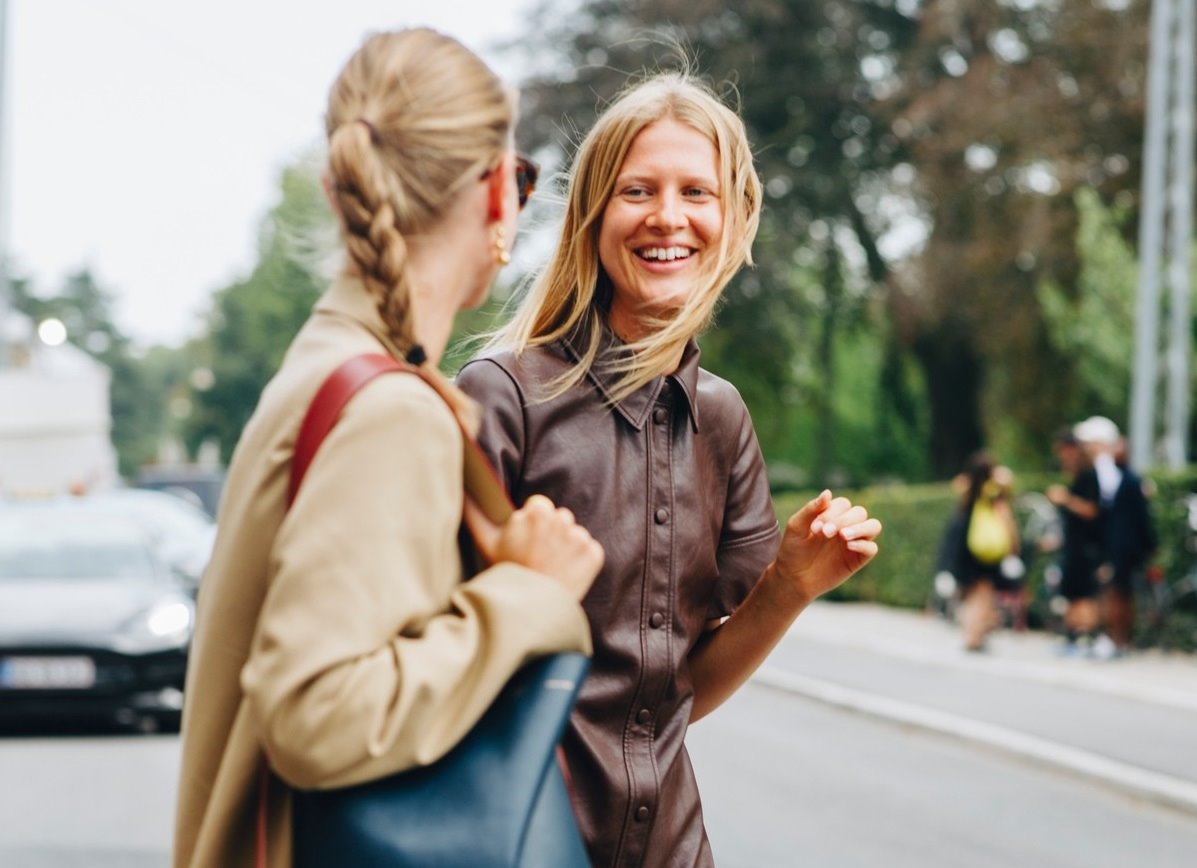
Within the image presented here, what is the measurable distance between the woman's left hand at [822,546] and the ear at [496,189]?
0.76 meters

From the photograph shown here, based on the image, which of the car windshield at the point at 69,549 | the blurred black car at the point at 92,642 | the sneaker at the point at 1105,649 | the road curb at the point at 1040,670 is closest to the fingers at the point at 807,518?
the blurred black car at the point at 92,642

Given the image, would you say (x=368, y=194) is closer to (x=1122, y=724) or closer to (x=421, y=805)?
(x=421, y=805)

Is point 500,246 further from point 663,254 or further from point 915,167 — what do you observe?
point 915,167

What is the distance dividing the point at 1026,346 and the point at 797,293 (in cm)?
530

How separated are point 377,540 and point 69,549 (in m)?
11.6

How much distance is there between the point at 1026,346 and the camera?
Result: 30062 mm

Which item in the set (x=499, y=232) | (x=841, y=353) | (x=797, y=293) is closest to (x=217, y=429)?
(x=841, y=353)

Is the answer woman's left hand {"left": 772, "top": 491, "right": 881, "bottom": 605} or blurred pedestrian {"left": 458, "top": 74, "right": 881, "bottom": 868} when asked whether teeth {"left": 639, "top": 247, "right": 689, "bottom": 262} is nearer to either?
blurred pedestrian {"left": 458, "top": 74, "right": 881, "bottom": 868}

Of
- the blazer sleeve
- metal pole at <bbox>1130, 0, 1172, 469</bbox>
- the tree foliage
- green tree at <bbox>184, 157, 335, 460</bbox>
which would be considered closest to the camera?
the blazer sleeve

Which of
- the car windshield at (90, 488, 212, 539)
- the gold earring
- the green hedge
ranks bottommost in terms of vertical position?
the green hedge

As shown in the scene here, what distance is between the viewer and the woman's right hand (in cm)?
205

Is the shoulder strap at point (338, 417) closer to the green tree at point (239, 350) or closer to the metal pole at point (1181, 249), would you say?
the metal pole at point (1181, 249)

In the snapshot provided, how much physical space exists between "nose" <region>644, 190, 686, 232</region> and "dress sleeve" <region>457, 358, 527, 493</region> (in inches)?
12.6

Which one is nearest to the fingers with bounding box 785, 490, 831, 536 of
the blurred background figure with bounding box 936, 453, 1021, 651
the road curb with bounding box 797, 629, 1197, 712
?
the road curb with bounding box 797, 629, 1197, 712
